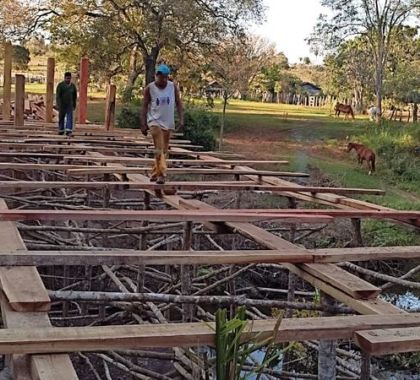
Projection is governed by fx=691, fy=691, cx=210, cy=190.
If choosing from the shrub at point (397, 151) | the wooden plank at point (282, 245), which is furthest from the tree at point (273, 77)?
the wooden plank at point (282, 245)

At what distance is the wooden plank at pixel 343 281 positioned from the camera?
12.2 ft

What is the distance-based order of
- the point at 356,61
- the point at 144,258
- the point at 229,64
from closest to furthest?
the point at 144,258, the point at 229,64, the point at 356,61

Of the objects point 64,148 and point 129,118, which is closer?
point 64,148

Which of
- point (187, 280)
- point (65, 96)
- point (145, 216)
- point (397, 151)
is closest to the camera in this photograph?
point (145, 216)

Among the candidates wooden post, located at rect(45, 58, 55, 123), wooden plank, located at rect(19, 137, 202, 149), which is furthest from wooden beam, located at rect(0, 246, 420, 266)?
wooden post, located at rect(45, 58, 55, 123)

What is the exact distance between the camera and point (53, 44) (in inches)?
983

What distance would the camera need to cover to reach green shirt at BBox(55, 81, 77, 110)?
12.5 metres

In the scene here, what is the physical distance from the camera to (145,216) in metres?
5.20

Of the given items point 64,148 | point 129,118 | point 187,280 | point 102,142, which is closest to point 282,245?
point 187,280

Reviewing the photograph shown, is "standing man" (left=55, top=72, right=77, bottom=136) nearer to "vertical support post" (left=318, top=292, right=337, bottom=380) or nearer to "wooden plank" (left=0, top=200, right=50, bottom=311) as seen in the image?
"wooden plank" (left=0, top=200, right=50, bottom=311)

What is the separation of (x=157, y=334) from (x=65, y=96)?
10196 millimetres

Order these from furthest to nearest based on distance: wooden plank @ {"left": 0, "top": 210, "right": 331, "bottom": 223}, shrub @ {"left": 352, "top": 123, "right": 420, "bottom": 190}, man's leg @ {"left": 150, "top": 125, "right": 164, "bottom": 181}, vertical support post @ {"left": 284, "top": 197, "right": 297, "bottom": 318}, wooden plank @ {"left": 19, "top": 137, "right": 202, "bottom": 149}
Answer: shrub @ {"left": 352, "top": 123, "right": 420, "bottom": 190} → wooden plank @ {"left": 19, "top": 137, "right": 202, "bottom": 149} → man's leg @ {"left": 150, "top": 125, "right": 164, "bottom": 181} → vertical support post @ {"left": 284, "top": 197, "right": 297, "bottom": 318} → wooden plank @ {"left": 0, "top": 210, "right": 331, "bottom": 223}

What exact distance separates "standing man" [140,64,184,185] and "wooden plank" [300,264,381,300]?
314 centimetres

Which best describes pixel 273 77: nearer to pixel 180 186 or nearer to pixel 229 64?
pixel 229 64
